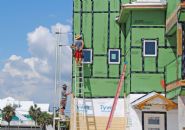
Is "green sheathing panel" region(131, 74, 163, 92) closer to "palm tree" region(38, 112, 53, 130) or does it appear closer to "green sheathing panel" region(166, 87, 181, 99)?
"green sheathing panel" region(166, 87, 181, 99)

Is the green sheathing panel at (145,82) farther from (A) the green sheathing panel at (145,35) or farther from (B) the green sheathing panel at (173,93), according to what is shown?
(A) the green sheathing panel at (145,35)

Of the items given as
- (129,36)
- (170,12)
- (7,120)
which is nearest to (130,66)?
(129,36)

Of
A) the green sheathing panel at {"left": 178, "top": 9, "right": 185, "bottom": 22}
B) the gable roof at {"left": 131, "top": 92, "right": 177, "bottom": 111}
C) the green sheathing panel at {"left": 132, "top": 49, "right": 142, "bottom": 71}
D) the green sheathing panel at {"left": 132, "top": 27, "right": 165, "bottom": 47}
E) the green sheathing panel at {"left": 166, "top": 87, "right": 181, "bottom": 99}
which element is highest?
the green sheathing panel at {"left": 178, "top": 9, "right": 185, "bottom": 22}

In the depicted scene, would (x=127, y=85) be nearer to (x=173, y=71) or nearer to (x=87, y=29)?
(x=87, y=29)

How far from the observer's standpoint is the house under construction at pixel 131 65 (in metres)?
25.6

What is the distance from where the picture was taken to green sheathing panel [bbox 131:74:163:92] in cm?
2717

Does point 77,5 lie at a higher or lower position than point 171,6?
higher

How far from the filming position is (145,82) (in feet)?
89.5

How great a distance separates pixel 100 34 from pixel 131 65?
3.48m

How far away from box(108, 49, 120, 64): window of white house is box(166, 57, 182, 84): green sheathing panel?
415 centimetres

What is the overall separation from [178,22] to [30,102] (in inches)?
4046

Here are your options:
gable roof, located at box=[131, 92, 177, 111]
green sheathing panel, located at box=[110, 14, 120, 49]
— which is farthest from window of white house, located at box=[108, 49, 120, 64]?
gable roof, located at box=[131, 92, 177, 111]

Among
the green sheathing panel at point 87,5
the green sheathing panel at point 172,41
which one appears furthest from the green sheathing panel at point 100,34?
the green sheathing panel at point 172,41

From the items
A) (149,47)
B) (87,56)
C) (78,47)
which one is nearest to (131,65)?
(149,47)
